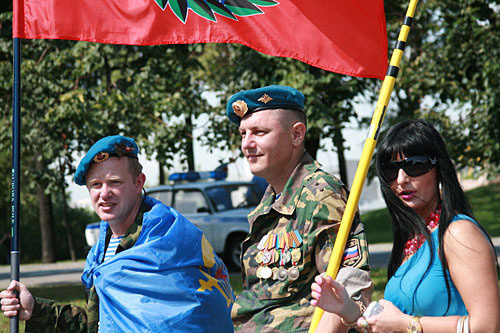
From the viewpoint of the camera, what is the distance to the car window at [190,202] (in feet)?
51.4

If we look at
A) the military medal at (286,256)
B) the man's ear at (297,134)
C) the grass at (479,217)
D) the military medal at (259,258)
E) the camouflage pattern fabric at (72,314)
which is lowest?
the grass at (479,217)

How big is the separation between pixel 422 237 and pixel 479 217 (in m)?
28.6

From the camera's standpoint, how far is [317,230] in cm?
297

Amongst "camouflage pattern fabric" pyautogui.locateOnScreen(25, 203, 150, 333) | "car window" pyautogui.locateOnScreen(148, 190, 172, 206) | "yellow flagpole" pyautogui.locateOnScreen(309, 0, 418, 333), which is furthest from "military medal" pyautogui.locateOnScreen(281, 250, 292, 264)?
"car window" pyautogui.locateOnScreen(148, 190, 172, 206)

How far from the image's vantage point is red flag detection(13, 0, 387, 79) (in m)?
4.00

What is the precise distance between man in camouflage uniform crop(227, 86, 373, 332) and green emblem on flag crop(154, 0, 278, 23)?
109 cm

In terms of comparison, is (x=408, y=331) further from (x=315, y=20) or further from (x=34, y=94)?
(x=34, y=94)

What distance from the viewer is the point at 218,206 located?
1555cm

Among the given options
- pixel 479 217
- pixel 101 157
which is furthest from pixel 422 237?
pixel 479 217

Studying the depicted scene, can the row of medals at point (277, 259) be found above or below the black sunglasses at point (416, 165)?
below

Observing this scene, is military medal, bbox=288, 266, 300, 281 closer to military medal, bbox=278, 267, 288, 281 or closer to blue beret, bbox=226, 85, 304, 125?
military medal, bbox=278, 267, 288, 281

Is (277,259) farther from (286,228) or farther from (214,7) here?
(214,7)

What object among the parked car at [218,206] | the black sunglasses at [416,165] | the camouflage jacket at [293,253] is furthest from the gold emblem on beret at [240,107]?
the parked car at [218,206]

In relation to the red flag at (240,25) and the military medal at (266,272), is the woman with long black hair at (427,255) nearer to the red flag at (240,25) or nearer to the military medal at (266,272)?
the military medal at (266,272)
